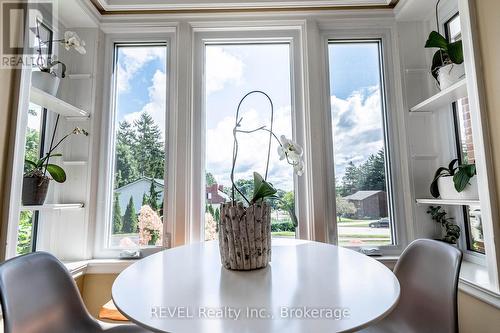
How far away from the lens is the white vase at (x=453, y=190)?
1.41m

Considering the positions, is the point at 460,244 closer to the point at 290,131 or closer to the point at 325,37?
the point at 290,131

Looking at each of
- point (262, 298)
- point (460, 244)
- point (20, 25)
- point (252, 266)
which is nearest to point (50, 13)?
point (20, 25)

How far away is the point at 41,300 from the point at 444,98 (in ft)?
7.41

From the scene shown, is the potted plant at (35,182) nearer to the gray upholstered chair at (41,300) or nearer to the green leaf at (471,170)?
the gray upholstered chair at (41,300)

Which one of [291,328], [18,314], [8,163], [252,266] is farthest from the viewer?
[8,163]

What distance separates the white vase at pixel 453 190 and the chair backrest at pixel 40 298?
191 cm

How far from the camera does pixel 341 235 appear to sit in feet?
6.15

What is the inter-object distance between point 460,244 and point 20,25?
111 inches

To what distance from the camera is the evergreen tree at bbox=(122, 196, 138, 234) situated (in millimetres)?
1876

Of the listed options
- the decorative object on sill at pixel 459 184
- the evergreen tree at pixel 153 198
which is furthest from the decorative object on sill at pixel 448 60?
the evergreen tree at pixel 153 198

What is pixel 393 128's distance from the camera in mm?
1928

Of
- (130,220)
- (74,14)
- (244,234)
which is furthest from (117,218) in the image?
(74,14)

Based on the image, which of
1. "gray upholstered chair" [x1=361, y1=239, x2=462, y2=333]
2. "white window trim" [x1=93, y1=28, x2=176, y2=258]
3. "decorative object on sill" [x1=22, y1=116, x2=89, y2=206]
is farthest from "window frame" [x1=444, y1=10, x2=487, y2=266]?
"decorative object on sill" [x1=22, y1=116, x2=89, y2=206]

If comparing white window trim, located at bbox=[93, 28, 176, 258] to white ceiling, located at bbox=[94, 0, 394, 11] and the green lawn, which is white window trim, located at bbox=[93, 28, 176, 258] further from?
the green lawn
